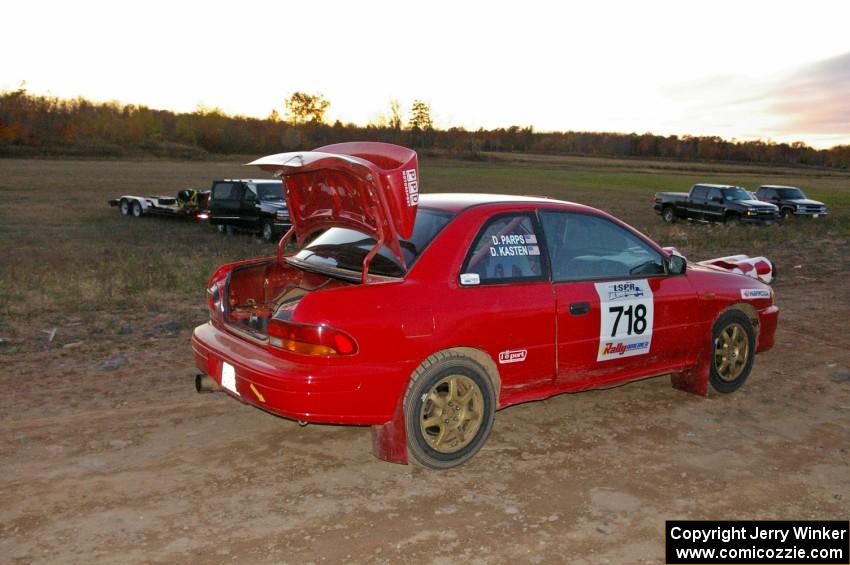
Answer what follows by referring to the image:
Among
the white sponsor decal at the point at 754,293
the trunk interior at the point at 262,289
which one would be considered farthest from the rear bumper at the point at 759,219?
the trunk interior at the point at 262,289

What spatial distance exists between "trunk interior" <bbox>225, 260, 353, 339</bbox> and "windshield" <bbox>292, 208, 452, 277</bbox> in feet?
0.39

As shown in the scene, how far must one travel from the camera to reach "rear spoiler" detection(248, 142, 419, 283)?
14.9 ft

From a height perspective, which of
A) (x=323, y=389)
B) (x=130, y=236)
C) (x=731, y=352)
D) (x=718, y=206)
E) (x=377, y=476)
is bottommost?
(x=130, y=236)

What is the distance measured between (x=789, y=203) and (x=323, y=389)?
28.1m

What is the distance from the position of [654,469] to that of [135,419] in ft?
11.3

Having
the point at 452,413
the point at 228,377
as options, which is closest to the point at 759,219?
the point at 452,413

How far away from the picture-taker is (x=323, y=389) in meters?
4.20

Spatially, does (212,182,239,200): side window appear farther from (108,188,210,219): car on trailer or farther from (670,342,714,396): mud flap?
(670,342,714,396): mud flap

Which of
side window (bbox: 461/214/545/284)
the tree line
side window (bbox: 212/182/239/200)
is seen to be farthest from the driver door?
the tree line

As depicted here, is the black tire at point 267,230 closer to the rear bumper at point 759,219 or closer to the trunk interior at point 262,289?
the trunk interior at point 262,289

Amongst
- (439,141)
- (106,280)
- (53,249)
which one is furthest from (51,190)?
(439,141)

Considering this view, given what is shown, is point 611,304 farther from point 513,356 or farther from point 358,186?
point 358,186

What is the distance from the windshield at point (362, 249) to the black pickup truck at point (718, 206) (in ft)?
73.4

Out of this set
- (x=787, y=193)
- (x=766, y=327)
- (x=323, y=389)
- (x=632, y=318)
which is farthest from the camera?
(x=787, y=193)
